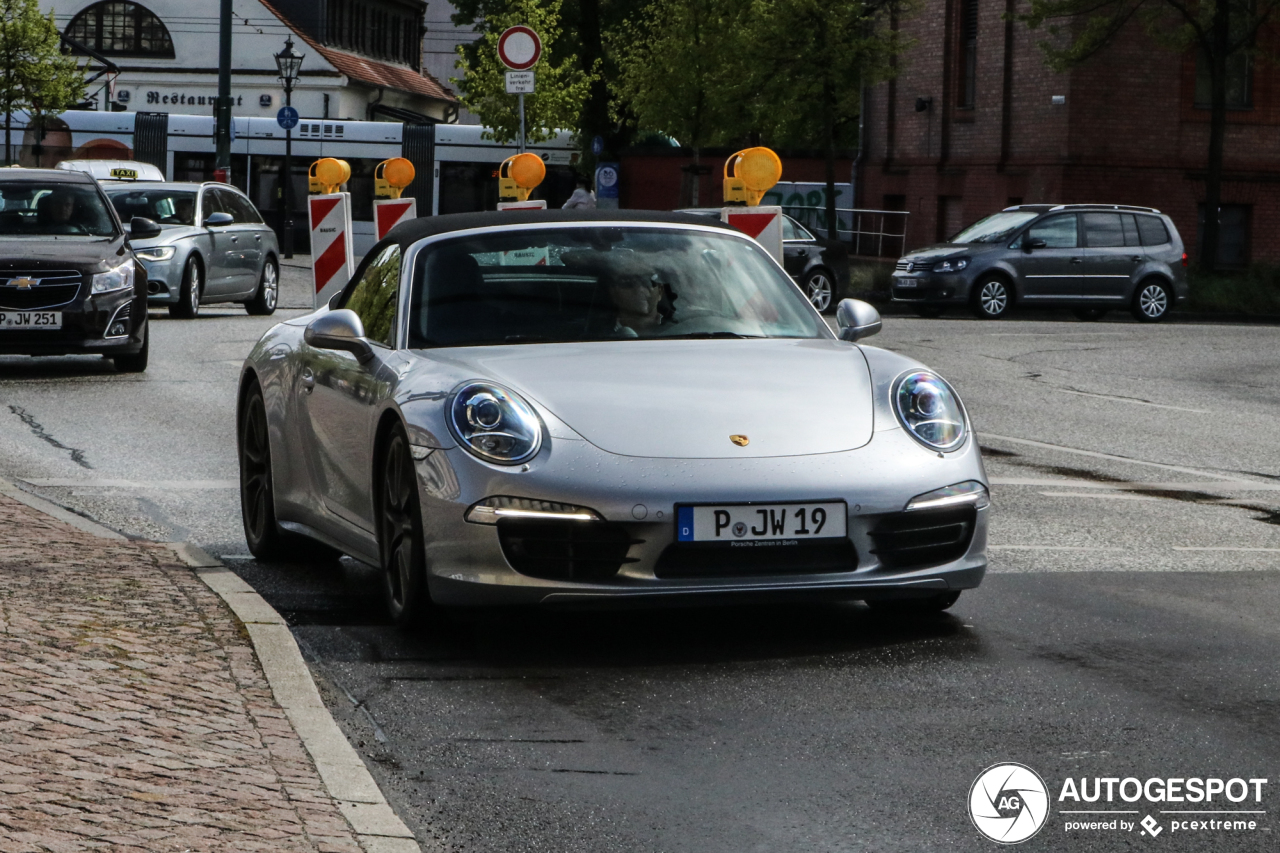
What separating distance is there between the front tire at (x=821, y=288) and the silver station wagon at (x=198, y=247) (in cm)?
741

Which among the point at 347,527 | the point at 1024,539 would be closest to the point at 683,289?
the point at 347,527

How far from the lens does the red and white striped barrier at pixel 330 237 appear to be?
52.4ft

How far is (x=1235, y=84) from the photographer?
3928cm

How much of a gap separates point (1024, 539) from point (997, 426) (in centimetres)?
559

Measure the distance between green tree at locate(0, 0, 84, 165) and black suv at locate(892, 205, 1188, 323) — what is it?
→ 91.6 ft

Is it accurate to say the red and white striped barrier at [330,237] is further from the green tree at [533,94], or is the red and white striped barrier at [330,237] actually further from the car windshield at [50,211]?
the green tree at [533,94]

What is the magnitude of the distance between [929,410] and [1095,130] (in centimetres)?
3284

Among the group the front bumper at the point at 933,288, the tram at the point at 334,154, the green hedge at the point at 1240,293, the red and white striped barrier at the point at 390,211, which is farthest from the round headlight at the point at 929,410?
the tram at the point at 334,154

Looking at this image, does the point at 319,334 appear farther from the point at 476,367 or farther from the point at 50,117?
the point at 50,117

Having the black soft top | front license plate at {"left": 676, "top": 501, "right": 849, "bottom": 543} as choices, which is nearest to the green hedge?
the black soft top

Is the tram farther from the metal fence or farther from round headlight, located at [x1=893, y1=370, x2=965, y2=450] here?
round headlight, located at [x1=893, y1=370, x2=965, y2=450]

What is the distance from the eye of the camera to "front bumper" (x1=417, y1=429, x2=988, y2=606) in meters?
6.00

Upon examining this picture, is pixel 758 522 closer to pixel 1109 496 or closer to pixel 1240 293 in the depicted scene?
pixel 1109 496

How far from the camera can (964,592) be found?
7.26 metres
